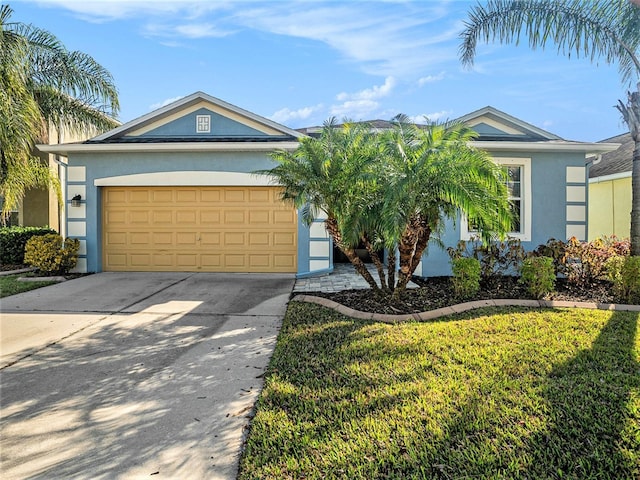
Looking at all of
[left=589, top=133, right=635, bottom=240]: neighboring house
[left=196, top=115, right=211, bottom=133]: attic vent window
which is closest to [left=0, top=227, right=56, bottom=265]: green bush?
[left=196, top=115, right=211, bottom=133]: attic vent window

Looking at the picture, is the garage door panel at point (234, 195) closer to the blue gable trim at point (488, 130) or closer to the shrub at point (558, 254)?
the blue gable trim at point (488, 130)

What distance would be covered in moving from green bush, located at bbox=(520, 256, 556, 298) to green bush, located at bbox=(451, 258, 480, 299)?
0.91 metres

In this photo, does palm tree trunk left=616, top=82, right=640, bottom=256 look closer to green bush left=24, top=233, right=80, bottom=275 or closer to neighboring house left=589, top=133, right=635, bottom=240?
neighboring house left=589, top=133, right=635, bottom=240

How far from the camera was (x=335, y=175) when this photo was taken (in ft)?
20.7

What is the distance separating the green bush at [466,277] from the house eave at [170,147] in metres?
5.30

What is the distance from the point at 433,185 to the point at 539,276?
2997 millimetres

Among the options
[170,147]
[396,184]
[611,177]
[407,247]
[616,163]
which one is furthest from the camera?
[616,163]

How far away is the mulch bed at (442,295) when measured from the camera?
6.64 meters

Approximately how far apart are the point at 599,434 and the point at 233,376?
3.28 meters

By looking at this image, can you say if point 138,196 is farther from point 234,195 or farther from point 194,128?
point 234,195

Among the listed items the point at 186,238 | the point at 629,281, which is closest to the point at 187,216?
the point at 186,238

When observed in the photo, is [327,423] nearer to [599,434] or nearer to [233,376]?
[233,376]

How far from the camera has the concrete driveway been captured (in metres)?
2.74

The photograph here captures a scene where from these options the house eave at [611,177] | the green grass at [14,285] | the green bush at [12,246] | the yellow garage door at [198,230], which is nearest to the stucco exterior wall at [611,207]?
the house eave at [611,177]
